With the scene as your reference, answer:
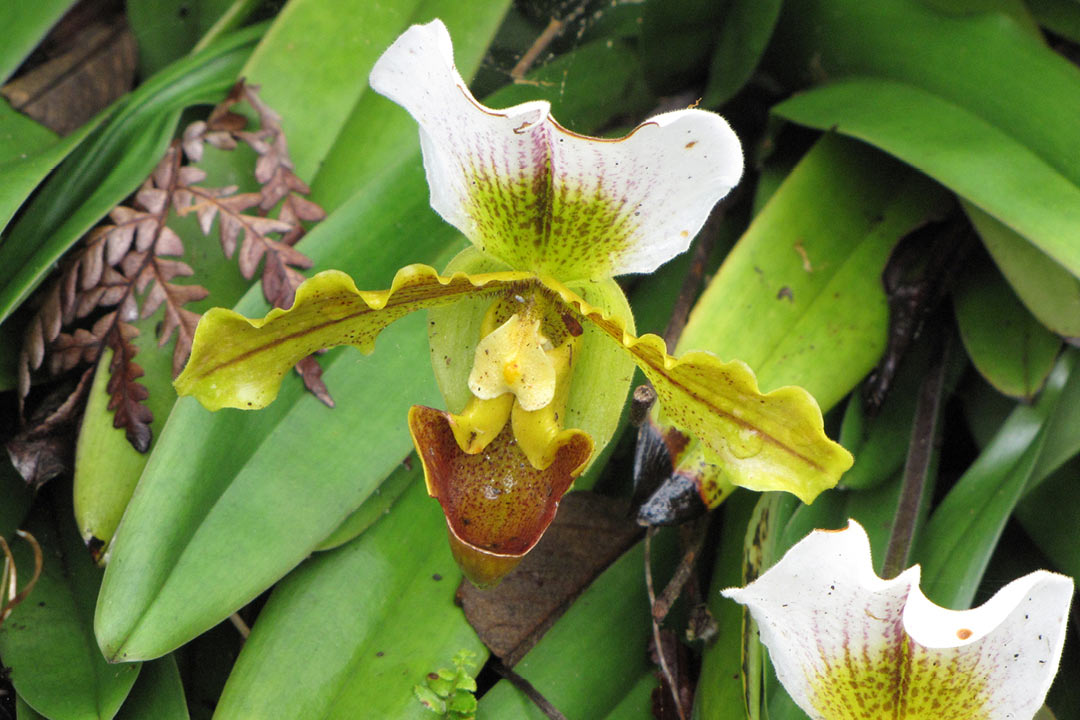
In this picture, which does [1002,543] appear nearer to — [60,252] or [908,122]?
[908,122]

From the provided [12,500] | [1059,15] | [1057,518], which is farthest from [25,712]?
[1059,15]

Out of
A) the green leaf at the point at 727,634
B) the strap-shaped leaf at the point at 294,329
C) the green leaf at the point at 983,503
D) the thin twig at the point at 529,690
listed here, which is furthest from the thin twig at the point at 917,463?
the strap-shaped leaf at the point at 294,329

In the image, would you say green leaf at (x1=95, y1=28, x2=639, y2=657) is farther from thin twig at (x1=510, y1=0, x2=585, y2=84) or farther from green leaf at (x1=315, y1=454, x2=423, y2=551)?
thin twig at (x1=510, y1=0, x2=585, y2=84)

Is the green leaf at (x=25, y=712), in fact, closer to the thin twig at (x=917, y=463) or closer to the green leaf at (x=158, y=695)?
the green leaf at (x=158, y=695)

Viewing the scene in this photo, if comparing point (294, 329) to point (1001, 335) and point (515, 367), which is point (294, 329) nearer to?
point (515, 367)

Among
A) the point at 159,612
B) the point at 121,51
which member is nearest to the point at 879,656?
the point at 159,612

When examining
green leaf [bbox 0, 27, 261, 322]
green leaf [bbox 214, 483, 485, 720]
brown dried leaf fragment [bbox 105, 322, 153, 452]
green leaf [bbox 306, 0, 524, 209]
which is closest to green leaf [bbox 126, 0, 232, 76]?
green leaf [bbox 0, 27, 261, 322]
